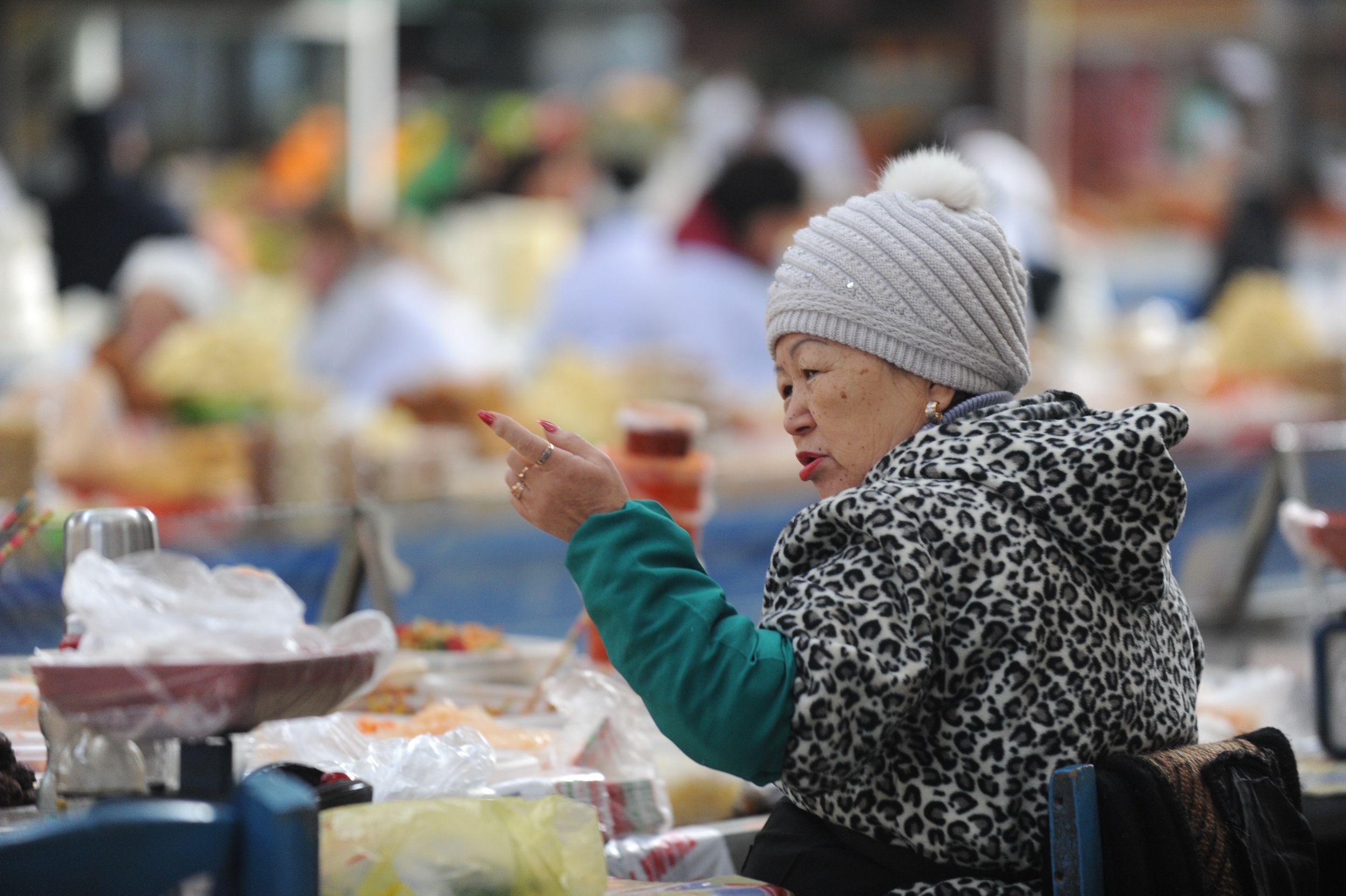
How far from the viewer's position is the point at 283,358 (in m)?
4.63

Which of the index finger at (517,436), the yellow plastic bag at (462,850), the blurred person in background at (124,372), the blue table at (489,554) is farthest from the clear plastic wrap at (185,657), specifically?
the blurred person in background at (124,372)

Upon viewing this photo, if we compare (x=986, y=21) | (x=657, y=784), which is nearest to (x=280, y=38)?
(x=986, y=21)

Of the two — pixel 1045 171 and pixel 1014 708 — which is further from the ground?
pixel 1045 171

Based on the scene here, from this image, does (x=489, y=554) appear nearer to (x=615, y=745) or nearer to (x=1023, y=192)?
(x=615, y=745)

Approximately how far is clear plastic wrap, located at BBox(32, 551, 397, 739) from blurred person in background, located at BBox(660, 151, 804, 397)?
4047 mm

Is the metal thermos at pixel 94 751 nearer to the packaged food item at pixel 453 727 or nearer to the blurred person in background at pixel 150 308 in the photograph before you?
the packaged food item at pixel 453 727

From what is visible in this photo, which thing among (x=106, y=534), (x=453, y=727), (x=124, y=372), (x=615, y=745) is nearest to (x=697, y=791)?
(x=615, y=745)

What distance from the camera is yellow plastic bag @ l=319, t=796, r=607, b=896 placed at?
130cm

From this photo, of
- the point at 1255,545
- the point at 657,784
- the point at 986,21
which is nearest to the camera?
the point at 657,784

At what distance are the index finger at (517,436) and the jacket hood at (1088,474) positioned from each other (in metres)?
0.33

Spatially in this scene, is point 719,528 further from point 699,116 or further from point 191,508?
point 699,116

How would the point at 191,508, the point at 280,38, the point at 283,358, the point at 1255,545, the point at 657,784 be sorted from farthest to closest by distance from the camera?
the point at 280,38, the point at 283,358, the point at 191,508, the point at 1255,545, the point at 657,784

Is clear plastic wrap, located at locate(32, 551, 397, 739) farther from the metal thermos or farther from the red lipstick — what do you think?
the red lipstick

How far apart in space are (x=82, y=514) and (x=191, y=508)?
8.53 ft
